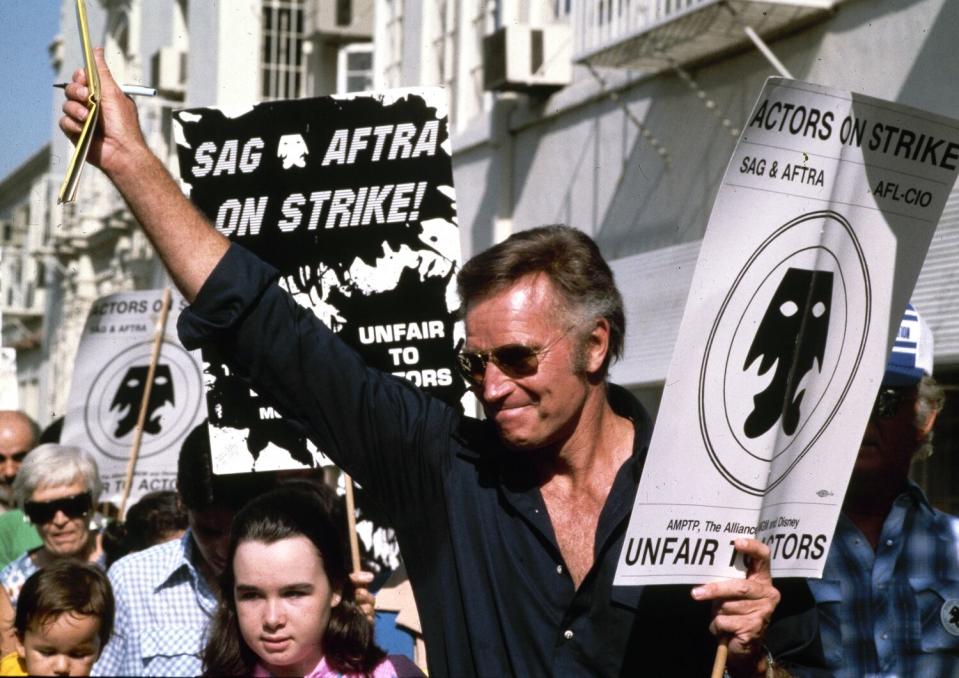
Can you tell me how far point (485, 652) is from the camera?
11.3 ft

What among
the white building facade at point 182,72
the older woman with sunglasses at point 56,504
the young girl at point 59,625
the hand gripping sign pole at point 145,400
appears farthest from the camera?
the white building facade at point 182,72

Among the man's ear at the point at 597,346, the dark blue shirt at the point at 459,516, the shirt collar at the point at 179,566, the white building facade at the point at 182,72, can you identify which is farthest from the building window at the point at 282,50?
the dark blue shirt at the point at 459,516

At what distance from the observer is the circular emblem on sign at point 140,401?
8.88 m

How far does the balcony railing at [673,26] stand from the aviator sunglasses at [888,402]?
257 inches

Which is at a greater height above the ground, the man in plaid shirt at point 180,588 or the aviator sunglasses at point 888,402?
the aviator sunglasses at point 888,402

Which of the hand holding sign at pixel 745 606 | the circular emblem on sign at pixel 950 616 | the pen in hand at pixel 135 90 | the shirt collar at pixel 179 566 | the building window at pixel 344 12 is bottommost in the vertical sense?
the hand holding sign at pixel 745 606

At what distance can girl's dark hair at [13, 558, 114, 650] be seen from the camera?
5.02m

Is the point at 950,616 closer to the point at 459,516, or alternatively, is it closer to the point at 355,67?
→ the point at 459,516

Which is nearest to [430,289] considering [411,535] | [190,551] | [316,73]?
[190,551]

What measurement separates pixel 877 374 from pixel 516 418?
70cm

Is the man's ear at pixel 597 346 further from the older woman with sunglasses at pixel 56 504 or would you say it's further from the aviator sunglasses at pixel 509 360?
the older woman with sunglasses at pixel 56 504

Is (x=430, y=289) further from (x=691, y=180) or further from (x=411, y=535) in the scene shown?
(x=691, y=180)

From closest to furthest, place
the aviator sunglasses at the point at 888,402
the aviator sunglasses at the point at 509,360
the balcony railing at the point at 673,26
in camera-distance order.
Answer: the aviator sunglasses at the point at 509,360 → the aviator sunglasses at the point at 888,402 → the balcony railing at the point at 673,26

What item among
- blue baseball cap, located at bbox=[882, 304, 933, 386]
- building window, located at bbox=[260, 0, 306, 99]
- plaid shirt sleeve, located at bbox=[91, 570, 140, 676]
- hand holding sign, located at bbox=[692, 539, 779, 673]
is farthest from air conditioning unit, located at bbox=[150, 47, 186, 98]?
hand holding sign, located at bbox=[692, 539, 779, 673]
